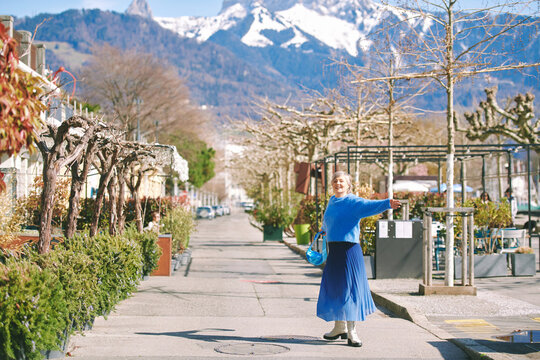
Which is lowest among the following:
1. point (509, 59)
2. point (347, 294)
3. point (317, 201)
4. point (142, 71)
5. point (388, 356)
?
point (388, 356)

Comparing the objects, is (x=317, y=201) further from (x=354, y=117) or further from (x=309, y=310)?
(x=309, y=310)

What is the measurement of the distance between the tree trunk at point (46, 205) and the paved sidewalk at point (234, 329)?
1.15 meters

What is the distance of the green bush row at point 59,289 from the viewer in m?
6.34

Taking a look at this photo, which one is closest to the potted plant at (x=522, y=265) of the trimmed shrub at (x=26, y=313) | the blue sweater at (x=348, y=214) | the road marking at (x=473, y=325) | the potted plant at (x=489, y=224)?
the potted plant at (x=489, y=224)

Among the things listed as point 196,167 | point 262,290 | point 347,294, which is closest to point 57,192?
point 262,290

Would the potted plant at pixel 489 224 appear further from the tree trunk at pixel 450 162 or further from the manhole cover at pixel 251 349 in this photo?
the manhole cover at pixel 251 349

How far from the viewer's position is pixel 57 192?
63.1ft

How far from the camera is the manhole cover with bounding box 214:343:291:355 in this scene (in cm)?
792

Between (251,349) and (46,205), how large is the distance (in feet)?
9.53

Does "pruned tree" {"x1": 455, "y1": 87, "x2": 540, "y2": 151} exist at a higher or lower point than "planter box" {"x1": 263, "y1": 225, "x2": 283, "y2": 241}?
higher

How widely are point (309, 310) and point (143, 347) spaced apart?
158 inches

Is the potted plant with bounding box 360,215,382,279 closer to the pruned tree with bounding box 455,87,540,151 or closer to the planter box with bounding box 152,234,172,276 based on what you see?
the planter box with bounding box 152,234,172,276

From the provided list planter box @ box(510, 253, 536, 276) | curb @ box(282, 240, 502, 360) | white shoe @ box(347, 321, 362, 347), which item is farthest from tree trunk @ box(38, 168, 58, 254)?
planter box @ box(510, 253, 536, 276)

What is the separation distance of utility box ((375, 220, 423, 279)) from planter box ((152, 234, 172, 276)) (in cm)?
445
